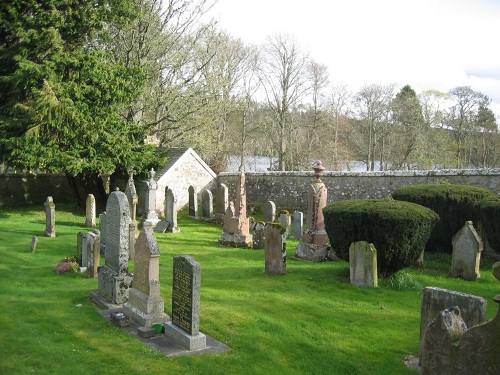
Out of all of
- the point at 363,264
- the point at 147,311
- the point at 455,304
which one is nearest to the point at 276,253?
the point at 363,264

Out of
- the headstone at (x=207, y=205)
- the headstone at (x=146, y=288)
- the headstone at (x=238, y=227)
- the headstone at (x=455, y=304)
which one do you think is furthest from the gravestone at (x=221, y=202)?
the headstone at (x=455, y=304)

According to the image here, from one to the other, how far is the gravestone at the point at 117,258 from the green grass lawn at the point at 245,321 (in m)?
0.44

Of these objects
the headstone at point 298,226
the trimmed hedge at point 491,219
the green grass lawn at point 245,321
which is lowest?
the green grass lawn at point 245,321

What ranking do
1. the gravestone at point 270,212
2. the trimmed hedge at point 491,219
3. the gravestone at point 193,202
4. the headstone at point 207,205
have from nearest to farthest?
1. the trimmed hedge at point 491,219
2. the gravestone at point 270,212
3. the headstone at point 207,205
4. the gravestone at point 193,202

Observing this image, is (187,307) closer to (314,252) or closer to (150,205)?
(314,252)

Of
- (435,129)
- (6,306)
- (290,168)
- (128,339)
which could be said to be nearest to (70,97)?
(6,306)

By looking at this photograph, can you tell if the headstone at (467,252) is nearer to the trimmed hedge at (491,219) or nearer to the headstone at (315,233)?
the trimmed hedge at (491,219)

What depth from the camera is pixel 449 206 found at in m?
13.3

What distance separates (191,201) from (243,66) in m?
19.9

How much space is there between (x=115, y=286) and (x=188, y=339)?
236 cm

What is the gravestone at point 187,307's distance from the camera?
258 inches

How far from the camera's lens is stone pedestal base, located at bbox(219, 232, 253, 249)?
15.2 meters

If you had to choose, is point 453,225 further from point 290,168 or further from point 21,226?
point 290,168

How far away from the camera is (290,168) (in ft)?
124
